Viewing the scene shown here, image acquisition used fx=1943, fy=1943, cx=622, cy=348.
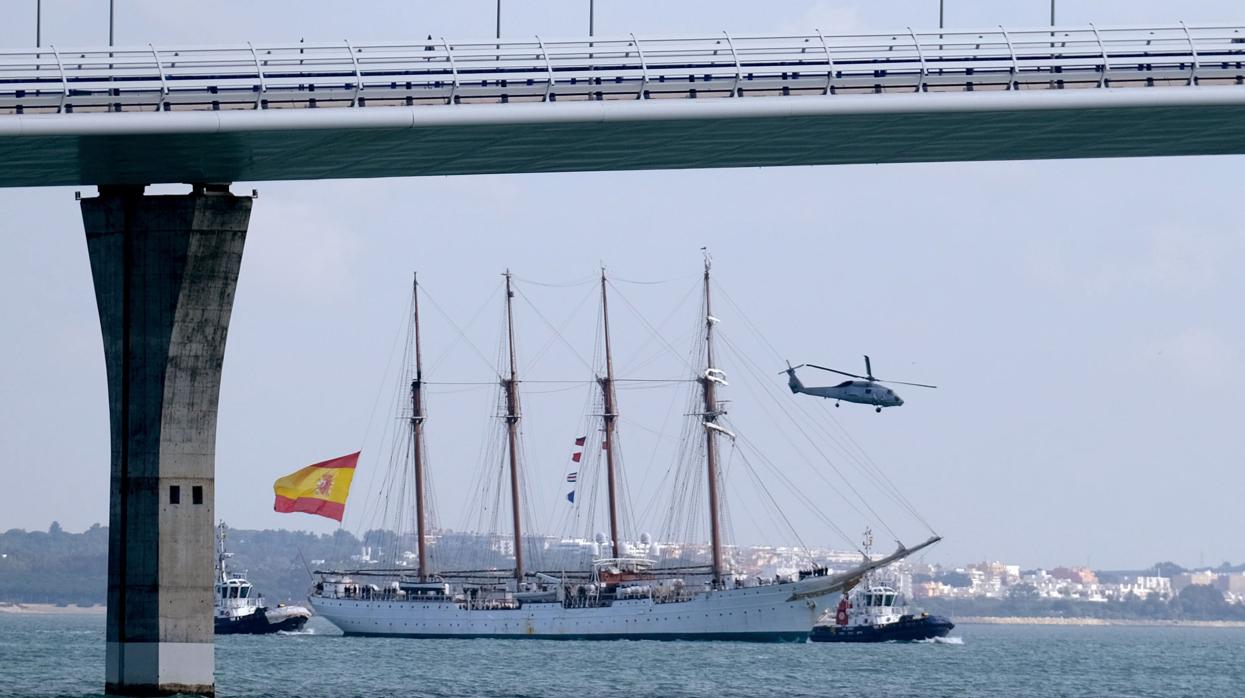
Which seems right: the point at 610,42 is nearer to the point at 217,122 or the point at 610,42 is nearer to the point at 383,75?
the point at 383,75

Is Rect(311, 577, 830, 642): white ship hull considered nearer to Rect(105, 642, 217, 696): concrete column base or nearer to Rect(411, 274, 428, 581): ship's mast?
Rect(411, 274, 428, 581): ship's mast

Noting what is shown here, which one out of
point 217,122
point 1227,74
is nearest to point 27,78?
point 217,122

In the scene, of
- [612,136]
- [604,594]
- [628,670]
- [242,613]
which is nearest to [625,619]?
[604,594]

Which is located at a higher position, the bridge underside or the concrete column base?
the bridge underside

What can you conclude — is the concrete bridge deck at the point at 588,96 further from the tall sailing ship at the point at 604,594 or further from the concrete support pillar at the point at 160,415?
the tall sailing ship at the point at 604,594

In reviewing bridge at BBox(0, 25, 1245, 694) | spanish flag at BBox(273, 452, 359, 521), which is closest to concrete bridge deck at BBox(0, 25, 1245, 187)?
bridge at BBox(0, 25, 1245, 694)

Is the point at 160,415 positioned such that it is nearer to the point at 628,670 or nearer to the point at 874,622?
the point at 628,670
